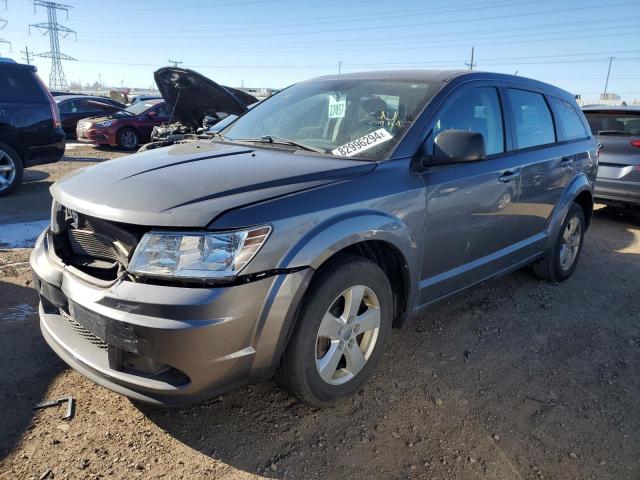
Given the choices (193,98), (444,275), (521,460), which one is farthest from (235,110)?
(521,460)

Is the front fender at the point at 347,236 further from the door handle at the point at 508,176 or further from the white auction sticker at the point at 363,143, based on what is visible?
the door handle at the point at 508,176

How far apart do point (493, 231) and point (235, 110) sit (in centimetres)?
498

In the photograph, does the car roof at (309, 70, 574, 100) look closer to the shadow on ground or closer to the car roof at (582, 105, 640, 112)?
the shadow on ground

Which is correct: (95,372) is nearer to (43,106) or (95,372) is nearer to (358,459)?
(358,459)

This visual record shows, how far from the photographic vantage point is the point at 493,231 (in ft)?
11.3

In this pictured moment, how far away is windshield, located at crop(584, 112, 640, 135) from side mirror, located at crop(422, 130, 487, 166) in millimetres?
5339

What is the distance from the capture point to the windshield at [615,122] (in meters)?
7.06

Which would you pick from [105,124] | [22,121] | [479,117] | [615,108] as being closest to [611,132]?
[615,108]

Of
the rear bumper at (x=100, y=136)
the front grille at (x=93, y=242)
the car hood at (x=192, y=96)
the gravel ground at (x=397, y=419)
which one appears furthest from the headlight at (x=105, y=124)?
the front grille at (x=93, y=242)

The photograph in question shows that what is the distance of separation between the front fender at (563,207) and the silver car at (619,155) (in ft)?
9.76

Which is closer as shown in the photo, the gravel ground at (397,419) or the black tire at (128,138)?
the gravel ground at (397,419)

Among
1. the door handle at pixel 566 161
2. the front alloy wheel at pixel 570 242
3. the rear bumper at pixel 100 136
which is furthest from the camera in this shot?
the rear bumper at pixel 100 136

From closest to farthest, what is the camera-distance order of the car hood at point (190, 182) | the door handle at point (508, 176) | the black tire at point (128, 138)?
the car hood at point (190, 182)
the door handle at point (508, 176)
the black tire at point (128, 138)

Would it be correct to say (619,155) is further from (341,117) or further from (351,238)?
(351,238)
